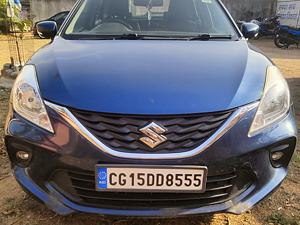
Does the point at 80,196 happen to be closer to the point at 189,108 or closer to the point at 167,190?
the point at 167,190

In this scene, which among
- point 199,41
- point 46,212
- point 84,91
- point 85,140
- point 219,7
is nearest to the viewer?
point 85,140

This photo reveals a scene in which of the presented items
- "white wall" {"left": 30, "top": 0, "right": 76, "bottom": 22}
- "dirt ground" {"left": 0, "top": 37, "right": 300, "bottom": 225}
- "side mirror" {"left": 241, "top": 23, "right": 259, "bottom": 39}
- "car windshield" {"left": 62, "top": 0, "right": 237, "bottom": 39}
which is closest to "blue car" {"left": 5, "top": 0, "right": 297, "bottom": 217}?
"dirt ground" {"left": 0, "top": 37, "right": 300, "bottom": 225}

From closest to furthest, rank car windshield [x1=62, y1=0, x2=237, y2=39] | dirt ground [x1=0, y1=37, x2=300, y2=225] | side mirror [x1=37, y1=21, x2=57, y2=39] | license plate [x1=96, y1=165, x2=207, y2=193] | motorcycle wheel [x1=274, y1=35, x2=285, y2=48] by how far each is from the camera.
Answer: license plate [x1=96, y1=165, x2=207, y2=193] → dirt ground [x1=0, y1=37, x2=300, y2=225] → car windshield [x1=62, y1=0, x2=237, y2=39] → side mirror [x1=37, y1=21, x2=57, y2=39] → motorcycle wheel [x1=274, y1=35, x2=285, y2=48]

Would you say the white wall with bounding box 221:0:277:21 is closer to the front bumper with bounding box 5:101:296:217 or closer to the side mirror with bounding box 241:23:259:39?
the side mirror with bounding box 241:23:259:39

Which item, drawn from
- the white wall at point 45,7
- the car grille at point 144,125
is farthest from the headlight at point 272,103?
the white wall at point 45,7

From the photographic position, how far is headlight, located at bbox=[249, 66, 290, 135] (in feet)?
5.25

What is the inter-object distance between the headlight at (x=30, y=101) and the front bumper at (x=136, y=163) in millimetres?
35

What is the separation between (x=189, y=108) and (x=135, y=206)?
21.6 inches

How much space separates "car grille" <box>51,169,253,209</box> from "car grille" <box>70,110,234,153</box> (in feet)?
0.66

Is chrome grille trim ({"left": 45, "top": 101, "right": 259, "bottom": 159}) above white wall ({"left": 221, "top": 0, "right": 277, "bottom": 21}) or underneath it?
above

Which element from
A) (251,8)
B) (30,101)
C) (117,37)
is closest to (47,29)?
(117,37)

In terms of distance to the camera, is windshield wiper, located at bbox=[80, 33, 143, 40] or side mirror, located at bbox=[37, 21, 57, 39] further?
side mirror, located at bbox=[37, 21, 57, 39]

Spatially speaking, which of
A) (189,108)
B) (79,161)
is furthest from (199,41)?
(79,161)

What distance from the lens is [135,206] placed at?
61.0 inches
